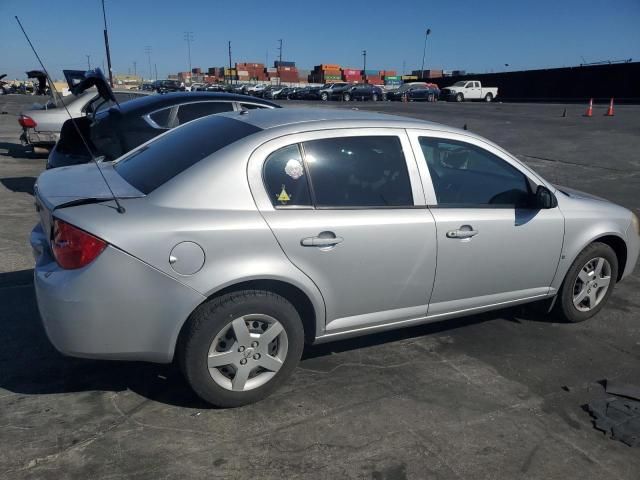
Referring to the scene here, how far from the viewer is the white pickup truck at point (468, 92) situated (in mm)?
47312

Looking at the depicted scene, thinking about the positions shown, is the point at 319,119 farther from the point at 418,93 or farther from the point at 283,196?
the point at 418,93

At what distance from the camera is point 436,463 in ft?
9.05

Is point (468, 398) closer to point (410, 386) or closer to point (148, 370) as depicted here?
point (410, 386)

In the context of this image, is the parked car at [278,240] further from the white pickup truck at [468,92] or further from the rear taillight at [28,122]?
the white pickup truck at [468,92]

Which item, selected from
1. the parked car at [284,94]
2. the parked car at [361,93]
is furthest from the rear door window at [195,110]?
the parked car at [284,94]

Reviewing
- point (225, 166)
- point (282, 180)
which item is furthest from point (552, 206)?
point (225, 166)

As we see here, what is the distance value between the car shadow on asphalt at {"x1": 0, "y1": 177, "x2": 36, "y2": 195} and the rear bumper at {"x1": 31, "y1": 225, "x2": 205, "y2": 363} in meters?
6.66

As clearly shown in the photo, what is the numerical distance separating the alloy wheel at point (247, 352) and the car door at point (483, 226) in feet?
3.76

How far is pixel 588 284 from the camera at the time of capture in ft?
14.7

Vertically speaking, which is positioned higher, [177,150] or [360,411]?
[177,150]

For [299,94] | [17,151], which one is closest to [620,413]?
[17,151]

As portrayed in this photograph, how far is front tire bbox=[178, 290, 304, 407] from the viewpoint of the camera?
2924mm

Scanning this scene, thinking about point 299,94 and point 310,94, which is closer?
point 310,94

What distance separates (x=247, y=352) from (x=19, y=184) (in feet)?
26.0
